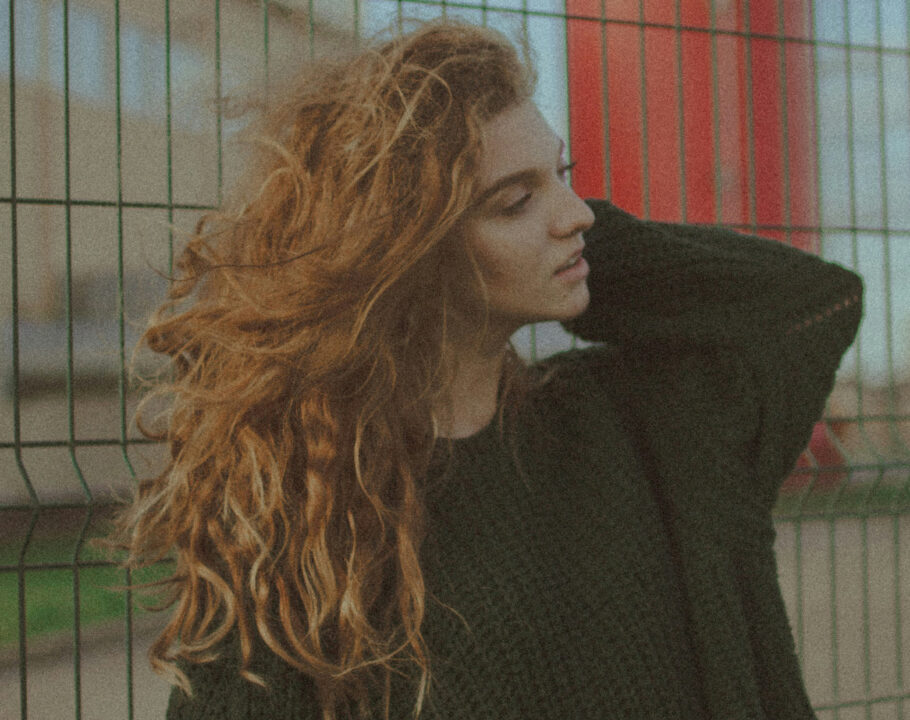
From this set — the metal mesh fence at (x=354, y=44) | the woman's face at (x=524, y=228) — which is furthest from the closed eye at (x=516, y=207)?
the metal mesh fence at (x=354, y=44)

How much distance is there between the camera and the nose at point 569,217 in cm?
111

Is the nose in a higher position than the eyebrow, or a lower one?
lower

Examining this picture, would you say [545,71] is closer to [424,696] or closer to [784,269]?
[784,269]

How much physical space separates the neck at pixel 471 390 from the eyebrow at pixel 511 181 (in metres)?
0.22

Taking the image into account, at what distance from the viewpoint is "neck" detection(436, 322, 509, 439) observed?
3.99 feet

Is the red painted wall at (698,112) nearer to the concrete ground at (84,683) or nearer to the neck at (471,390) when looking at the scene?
the neck at (471,390)

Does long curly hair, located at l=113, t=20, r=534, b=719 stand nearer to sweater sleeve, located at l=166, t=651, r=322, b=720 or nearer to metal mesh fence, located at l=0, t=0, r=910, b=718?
sweater sleeve, located at l=166, t=651, r=322, b=720

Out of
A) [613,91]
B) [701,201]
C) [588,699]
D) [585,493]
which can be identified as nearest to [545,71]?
[613,91]

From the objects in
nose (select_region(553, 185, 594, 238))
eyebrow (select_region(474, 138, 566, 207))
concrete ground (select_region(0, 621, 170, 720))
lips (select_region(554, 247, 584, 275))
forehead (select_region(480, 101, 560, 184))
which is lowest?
concrete ground (select_region(0, 621, 170, 720))

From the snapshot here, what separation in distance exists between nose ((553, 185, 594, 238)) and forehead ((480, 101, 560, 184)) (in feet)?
0.20

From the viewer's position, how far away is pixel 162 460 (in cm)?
145

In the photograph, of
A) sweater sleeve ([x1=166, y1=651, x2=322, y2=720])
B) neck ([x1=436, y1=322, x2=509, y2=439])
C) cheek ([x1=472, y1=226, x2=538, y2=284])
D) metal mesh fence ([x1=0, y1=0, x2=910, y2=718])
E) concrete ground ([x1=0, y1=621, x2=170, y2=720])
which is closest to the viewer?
sweater sleeve ([x1=166, y1=651, x2=322, y2=720])

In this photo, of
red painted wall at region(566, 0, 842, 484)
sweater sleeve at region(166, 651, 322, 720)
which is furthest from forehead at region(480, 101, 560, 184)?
sweater sleeve at region(166, 651, 322, 720)

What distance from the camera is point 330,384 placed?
1105mm
